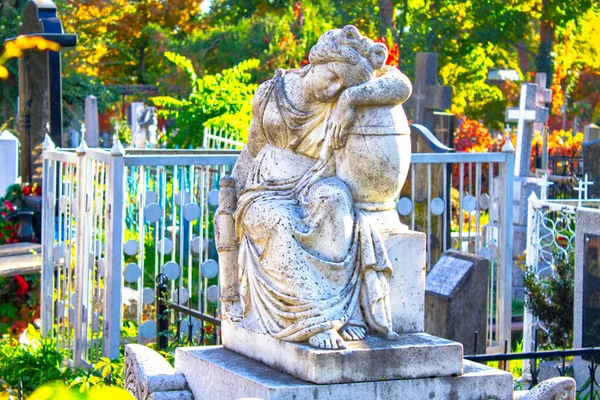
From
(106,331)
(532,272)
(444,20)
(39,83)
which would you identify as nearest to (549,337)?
(532,272)

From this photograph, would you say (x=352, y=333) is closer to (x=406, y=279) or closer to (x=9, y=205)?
(x=406, y=279)

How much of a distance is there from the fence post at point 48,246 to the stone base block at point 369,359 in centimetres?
394

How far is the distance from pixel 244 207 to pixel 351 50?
0.87 meters

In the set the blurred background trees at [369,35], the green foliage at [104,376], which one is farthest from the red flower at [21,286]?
the blurred background trees at [369,35]

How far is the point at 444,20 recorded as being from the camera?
94.3ft

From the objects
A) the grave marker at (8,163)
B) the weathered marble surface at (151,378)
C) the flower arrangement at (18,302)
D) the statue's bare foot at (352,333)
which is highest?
the grave marker at (8,163)

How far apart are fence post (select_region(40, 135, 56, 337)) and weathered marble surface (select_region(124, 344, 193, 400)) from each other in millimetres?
3023

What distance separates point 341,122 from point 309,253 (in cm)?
60

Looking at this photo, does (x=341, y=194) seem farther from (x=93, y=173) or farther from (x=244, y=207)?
(x=93, y=173)

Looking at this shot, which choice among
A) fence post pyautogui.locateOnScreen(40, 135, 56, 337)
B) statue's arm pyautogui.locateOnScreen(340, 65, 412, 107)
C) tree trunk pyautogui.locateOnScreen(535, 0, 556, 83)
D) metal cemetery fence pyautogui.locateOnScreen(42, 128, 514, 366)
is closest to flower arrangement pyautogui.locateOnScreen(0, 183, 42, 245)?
metal cemetery fence pyautogui.locateOnScreen(42, 128, 514, 366)

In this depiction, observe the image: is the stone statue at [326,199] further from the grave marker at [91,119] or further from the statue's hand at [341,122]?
the grave marker at [91,119]

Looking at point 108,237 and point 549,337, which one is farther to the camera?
point 549,337

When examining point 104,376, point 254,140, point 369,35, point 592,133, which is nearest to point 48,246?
point 104,376

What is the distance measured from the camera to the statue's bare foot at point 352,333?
4754 mm
